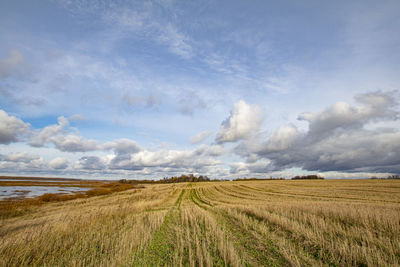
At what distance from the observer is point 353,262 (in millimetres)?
6508

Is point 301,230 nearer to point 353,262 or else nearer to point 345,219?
point 353,262

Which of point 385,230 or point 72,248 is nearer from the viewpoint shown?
point 72,248

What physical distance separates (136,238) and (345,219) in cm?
1181

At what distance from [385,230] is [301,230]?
4.00 meters

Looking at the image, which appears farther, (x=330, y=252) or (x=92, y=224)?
(x=92, y=224)

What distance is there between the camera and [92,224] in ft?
39.5

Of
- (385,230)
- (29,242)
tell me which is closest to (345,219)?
(385,230)

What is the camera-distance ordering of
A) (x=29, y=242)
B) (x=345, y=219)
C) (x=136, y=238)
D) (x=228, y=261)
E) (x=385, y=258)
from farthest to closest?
(x=345, y=219)
(x=136, y=238)
(x=29, y=242)
(x=228, y=261)
(x=385, y=258)

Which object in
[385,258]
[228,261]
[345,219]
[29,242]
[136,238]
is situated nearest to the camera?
[385,258]

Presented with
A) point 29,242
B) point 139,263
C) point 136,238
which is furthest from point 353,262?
point 29,242

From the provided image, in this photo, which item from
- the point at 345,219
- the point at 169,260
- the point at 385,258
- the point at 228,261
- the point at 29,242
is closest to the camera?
the point at 385,258

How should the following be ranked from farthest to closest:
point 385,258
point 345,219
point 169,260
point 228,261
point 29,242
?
point 345,219 → point 29,242 → point 169,260 → point 228,261 → point 385,258

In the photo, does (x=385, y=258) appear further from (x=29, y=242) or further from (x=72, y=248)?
(x=29, y=242)

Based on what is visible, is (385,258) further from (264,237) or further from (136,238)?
(136,238)
